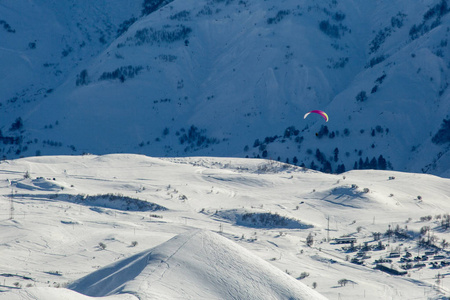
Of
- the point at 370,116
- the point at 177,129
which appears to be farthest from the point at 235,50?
the point at 370,116

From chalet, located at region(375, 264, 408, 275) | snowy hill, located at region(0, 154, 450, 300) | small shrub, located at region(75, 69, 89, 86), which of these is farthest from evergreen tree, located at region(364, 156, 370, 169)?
chalet, located at region(375, 264, 408, 275)

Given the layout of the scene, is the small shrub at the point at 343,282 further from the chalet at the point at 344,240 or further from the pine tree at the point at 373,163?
the pine tree at the point at 373,163

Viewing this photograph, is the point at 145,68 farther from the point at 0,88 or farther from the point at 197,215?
the point at 197,215

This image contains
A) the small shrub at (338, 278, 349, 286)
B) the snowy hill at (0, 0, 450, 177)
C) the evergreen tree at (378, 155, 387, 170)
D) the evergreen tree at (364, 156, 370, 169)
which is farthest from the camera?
the snowy hill at (0, 0, 450, 177)

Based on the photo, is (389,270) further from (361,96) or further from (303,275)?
(361,96)

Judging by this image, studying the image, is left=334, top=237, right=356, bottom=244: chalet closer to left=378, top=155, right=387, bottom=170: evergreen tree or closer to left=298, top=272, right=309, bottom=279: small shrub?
left=298, top=272, right=309, bottom=279: small shrub
